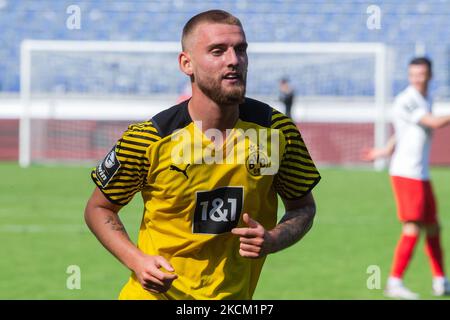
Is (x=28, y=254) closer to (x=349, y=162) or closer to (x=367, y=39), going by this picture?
(x=349, y=162)

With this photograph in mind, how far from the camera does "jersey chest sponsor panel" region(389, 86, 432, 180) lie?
7789 millimetres

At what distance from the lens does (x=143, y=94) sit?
82.7 ft

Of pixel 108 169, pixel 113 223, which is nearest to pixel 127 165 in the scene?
pixel 108 169

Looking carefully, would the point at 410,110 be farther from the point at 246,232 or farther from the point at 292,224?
the point at 246,232

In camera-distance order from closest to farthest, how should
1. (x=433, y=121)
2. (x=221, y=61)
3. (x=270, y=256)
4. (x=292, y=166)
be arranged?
(x=221, y=61) → (x=292, y=166) → (x=433, y=121) → (x=270, y=256)

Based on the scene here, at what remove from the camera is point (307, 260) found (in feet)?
30.9

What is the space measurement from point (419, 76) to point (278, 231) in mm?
4658

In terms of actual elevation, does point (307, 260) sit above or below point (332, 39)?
below

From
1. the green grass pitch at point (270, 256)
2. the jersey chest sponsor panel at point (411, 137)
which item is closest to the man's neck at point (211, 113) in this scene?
the green grass pitch at point (270, 256)

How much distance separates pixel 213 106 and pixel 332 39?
936 inches

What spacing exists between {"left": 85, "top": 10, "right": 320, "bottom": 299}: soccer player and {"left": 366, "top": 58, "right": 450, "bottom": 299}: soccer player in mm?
4100

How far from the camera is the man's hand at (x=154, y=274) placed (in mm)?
3197

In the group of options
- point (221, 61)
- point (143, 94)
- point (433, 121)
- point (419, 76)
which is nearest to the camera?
point (221, 61)
